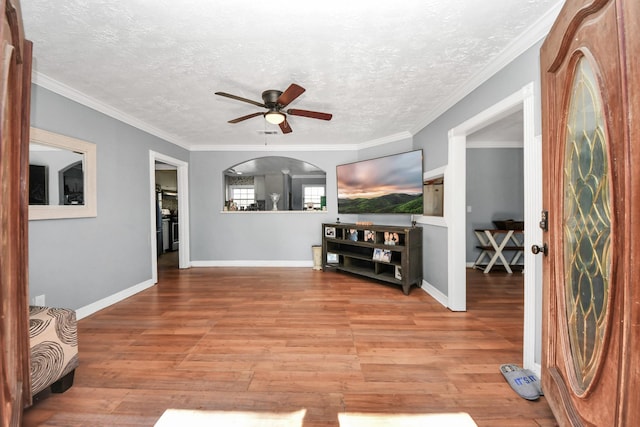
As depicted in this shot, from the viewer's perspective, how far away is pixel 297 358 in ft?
6.64

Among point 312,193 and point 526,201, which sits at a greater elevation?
point 312,193

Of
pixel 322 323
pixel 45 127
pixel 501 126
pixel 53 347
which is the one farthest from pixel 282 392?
pixel 501 126

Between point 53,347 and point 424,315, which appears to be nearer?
point 53,347

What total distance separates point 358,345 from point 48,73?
3605mm

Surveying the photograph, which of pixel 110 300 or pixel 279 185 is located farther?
pixel 279 185

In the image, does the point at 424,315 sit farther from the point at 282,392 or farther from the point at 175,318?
the point at 175,318

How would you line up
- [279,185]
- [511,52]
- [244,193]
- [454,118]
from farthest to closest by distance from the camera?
[244,193] → [279,185] → [454,118] → [511,52]

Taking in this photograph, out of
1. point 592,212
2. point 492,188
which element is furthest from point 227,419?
point 492,188

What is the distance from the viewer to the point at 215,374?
184 cm

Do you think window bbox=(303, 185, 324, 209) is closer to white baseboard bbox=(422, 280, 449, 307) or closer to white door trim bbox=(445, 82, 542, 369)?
white baseboard bbox=(422, 280, 449, 307)

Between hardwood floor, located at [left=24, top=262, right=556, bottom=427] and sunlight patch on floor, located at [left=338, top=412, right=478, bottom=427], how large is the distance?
4 cm

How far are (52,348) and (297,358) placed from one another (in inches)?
60.0

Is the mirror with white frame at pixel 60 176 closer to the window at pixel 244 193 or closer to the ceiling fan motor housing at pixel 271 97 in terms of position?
the ceiling fan motor housing at pixel 271 97

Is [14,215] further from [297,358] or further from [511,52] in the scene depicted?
[511,52]
